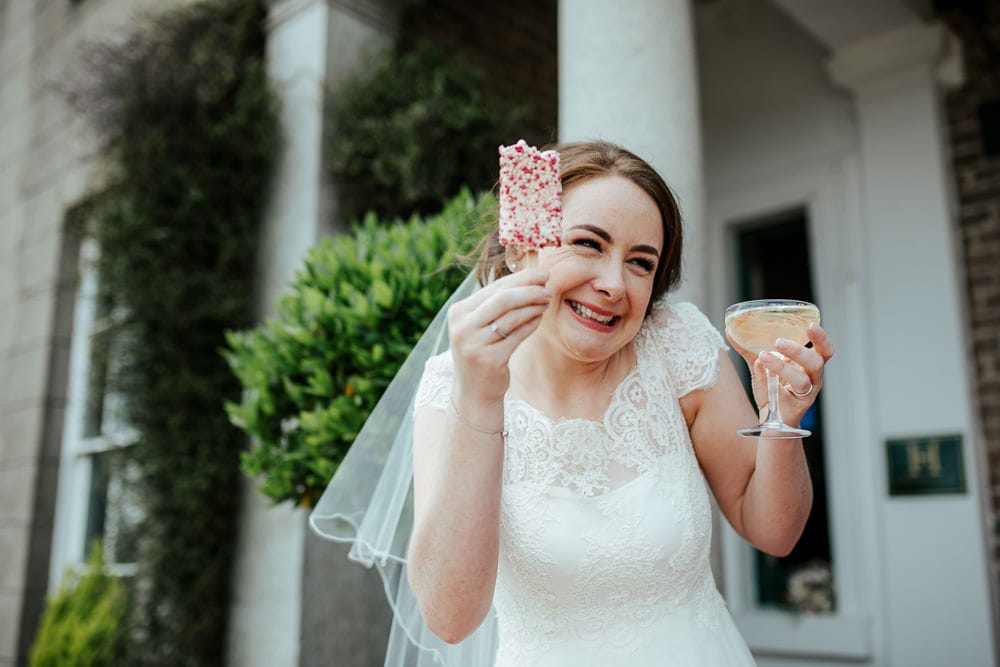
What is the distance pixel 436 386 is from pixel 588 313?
15.7 inches

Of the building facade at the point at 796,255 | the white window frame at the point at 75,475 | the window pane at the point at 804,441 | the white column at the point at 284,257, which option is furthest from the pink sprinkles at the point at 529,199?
the white window frame at the point at 75,475

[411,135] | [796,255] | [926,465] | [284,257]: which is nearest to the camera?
[411,135]

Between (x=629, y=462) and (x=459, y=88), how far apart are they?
3.09 m

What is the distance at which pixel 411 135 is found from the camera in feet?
13.9

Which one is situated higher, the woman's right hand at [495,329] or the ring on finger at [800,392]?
the woman's right hand at [495,329]

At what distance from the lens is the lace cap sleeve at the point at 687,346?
2.06m

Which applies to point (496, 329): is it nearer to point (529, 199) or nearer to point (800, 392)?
point (529, 199)

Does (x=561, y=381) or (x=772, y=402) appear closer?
(x=772, y=402)

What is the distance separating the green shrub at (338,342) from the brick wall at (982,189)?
3219 mm

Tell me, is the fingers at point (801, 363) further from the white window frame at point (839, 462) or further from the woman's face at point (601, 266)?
the white window frame at point (839, 462)

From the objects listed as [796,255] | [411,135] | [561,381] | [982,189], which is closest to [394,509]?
[561,381]

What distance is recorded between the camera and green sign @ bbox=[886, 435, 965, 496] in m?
4.48

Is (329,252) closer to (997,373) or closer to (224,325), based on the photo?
(224,325)

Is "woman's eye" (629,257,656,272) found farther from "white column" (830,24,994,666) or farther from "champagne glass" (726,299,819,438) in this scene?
"white column" (830,24,994,666)
